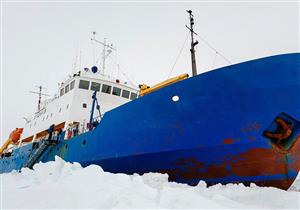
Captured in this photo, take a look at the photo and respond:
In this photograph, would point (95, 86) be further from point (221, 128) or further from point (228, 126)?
point (228, 126)

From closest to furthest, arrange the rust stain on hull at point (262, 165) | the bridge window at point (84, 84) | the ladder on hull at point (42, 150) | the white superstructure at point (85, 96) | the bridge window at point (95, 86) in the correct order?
the rust stain on hull at point (262, 165) < the ladder on hull at point (42, 150) < the white superstructure at point (85, 96) < the bridge window at point (84, 84) < the bridge window at point (95, 86)

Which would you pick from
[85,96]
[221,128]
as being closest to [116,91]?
[85,96]

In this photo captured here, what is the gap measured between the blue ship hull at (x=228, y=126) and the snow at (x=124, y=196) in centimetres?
61

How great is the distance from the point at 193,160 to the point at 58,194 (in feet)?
11.8

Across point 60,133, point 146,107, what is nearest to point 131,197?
point 146,107

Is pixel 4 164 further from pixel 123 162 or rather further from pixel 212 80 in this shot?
pixel 212 80

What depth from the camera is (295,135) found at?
20.1 ft

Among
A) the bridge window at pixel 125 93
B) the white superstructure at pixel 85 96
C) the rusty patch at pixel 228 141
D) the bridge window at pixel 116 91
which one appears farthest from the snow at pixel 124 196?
the bridge window at pixel 125 93

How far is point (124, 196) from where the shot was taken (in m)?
4.01

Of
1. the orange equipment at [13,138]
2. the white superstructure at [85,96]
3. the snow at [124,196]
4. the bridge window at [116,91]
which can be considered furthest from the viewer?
the orange equipment at [13,138]

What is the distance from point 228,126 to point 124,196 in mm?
3397

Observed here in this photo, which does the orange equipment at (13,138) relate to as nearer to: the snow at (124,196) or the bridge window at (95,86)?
the bridge window at (95,86)

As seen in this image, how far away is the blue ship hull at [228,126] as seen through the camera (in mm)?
6039

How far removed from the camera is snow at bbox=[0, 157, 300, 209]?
12.1 feet
